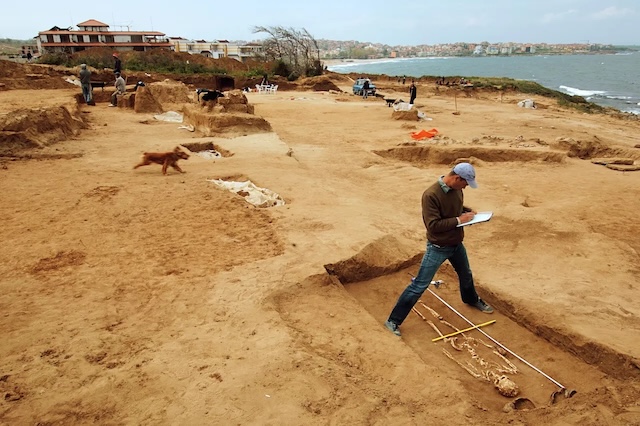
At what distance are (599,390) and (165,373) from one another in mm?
3680

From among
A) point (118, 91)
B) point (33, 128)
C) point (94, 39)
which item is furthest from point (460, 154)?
point (94, 39)

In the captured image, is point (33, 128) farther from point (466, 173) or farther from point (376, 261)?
point (466, 173)

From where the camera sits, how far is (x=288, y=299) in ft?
15.9

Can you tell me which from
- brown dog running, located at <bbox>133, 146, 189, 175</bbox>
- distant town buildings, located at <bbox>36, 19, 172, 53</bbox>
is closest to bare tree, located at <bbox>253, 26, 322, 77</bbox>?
distant town buildings, located at <bbox>36, 19, 172, 53</bbox>

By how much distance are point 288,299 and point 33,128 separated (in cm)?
919

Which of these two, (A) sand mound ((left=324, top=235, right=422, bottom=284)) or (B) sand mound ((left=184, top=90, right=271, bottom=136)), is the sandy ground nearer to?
(A) sand mound ((left=324, top=235, right=422, bottom=284))

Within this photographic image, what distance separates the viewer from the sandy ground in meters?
3.39

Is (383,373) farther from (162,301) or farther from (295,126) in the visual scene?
(295,126)

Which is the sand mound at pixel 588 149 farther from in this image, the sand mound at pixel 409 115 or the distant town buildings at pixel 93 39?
the distant town buildings at pixel 93 39

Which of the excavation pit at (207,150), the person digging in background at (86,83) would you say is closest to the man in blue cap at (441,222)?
the excavation pit at (207,150)

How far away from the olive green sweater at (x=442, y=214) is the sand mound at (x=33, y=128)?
31.2ft

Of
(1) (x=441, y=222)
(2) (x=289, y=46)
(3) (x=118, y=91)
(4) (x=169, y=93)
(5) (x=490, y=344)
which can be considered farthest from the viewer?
(2) (x=289, y=46)

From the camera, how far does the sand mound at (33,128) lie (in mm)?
9867

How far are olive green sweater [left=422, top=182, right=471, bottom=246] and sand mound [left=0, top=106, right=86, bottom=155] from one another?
31.2ft
